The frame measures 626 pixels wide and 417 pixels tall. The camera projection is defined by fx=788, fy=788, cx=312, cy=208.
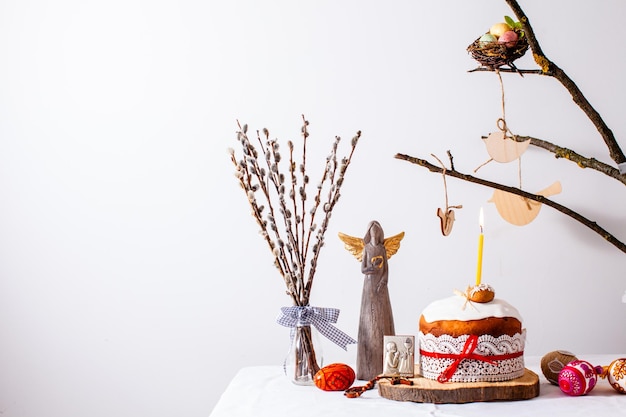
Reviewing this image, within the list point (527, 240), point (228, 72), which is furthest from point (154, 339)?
point (527, 240)

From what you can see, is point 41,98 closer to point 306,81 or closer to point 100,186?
point 100,186

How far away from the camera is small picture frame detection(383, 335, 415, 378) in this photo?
4.64 feet

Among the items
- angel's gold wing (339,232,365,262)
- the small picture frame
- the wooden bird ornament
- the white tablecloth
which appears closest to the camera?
the white tablecloth

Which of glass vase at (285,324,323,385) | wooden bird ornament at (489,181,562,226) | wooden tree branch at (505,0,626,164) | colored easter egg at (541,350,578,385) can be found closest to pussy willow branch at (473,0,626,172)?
wooden tree branch at (505,0,626,164)

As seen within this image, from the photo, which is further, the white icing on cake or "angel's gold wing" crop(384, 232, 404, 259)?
"angel's gold wing" crop(384, 232, 404, 259)

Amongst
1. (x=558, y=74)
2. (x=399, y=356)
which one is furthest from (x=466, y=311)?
(x=558, y=74)

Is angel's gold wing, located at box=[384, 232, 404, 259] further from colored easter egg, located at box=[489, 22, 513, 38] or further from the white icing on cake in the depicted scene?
colored easter egg, located at box=[489, 22, 513, 38]

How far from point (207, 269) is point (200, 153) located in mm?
273

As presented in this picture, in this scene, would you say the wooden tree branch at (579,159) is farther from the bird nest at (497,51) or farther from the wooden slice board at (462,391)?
the wooden slice board at (462,391)

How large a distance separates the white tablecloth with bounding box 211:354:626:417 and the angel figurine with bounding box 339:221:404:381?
0.25 feet

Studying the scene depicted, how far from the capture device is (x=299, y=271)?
4.97ft

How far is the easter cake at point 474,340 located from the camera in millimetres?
1340

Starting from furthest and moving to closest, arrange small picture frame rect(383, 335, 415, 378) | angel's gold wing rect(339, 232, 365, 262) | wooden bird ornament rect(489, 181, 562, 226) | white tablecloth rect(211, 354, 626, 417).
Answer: wooden bird ornament rect(489, 181, 562, 226) → angel's gold wing rect(339, 232, 365, 262) → small picture frame rect(383, 335, 415, 378) → white tablecloth rect(211, 354, 626, 417)

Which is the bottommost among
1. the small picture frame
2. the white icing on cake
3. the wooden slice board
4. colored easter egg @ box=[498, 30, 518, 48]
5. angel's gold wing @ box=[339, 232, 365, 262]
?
the wooden slice board
